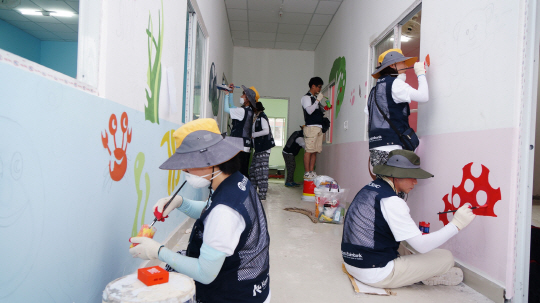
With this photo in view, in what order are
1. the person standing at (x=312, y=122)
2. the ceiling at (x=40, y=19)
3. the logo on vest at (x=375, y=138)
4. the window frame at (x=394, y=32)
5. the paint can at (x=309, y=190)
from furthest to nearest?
the person standing at (x=312, y=122) → the paint can at (x=309, y=190) → the window frame at (x=394, y=32) → the logo on vest at (x=375, y=138) → the ceiling at (x=40, y=19)

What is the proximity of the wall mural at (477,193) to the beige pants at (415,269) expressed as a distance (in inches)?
13.7

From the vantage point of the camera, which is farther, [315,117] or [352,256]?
[315,117]

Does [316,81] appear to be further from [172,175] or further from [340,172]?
[172,175]

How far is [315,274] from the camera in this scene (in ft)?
7.53

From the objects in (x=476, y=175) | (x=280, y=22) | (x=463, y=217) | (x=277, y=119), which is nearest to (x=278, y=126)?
(x=277, y=119)

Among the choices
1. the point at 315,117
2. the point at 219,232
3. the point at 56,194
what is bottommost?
the point at 219,232

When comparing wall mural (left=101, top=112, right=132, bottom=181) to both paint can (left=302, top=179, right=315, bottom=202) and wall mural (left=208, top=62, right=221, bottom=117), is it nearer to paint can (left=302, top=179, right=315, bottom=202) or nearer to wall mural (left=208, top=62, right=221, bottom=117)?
wall mural (left=208, top=62, right=221, bottom=117)

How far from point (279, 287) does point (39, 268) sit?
4.46 feet

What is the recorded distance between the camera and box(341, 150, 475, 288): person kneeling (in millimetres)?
1916

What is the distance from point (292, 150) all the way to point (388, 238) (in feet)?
15.8

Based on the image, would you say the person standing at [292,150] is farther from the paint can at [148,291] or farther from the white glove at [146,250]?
the paint can at [148,291]

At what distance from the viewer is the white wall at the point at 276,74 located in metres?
7.96

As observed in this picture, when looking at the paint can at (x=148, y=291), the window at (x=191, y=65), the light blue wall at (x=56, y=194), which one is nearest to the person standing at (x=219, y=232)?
the paint can at (x=148, y=291)

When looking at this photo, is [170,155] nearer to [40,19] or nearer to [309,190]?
[40,19]
